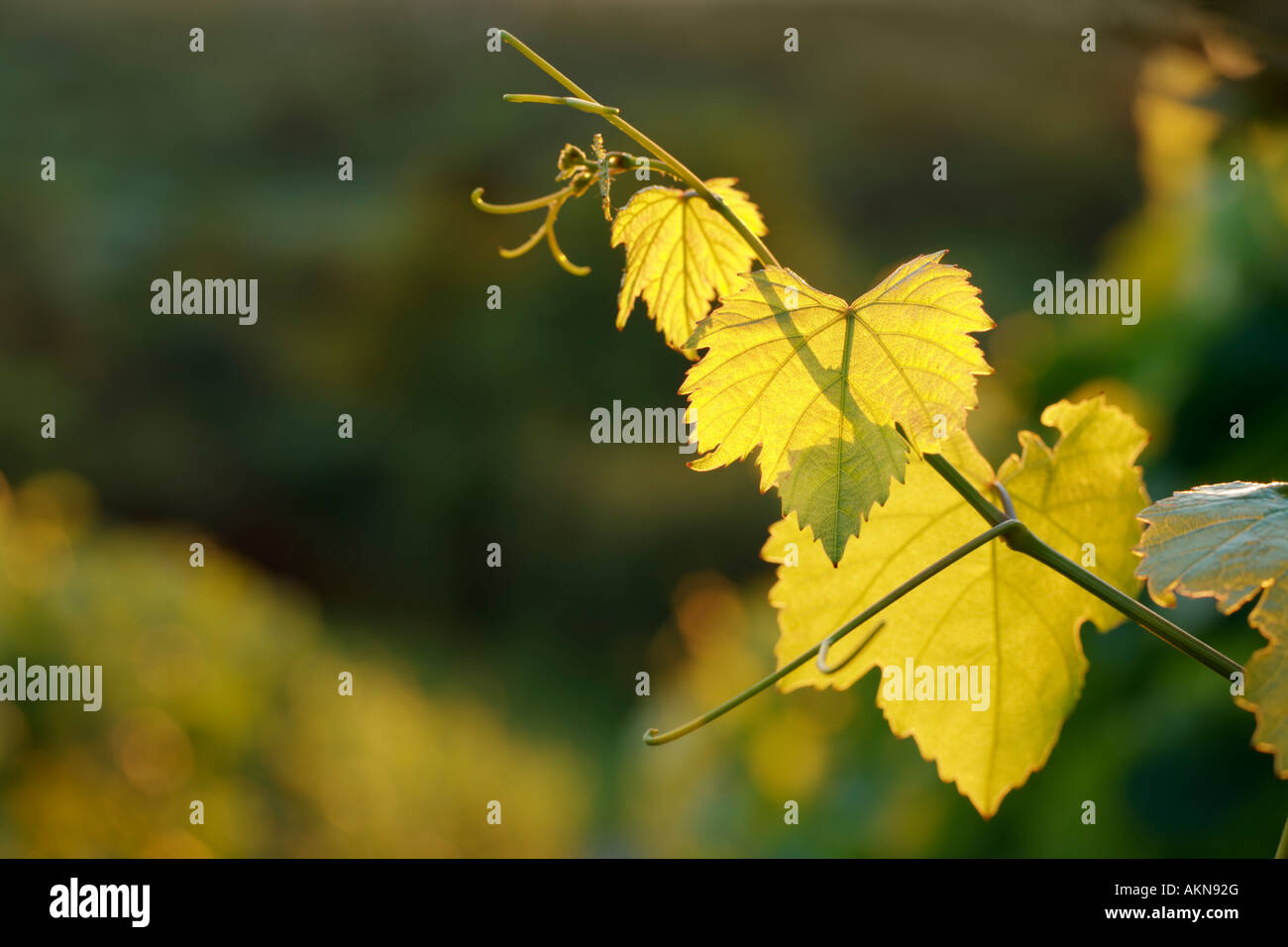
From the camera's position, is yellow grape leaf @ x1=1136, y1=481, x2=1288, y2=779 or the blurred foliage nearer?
yellow grape leaf @ x1=1136, y1=481, x2=1288, y2=779

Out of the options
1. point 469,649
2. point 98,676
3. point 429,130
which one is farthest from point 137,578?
point 429,130

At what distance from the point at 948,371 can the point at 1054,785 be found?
2.86ft

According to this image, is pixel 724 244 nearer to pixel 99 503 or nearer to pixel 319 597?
pixel 319 597

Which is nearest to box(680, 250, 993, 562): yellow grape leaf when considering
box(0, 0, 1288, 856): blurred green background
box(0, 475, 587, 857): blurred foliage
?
box(0, 0, 1288, 856): blurred green background

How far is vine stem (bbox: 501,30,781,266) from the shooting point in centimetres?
24

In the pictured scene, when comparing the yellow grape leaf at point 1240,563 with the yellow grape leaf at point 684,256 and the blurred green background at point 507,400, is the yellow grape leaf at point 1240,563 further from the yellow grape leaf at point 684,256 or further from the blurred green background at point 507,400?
the blurred green background at point 507,400

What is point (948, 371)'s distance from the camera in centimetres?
27

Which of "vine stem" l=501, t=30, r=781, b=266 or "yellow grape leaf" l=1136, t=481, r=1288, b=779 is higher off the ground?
"vine stem" l=501, t=30, r=781, b=266

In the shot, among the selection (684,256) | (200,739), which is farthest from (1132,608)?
(200,739)

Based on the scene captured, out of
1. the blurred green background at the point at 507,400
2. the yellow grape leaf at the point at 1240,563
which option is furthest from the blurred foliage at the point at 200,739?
the yellow grape leaf at the point at 1240,563

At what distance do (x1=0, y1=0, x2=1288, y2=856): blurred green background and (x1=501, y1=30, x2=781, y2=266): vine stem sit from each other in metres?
0.41

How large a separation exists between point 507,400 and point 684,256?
388cm

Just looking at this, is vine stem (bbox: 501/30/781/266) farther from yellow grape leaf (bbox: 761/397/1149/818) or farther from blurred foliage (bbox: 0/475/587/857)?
blurred foliage (bbox: 0/475/587/857)

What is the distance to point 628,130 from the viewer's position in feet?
0.82
